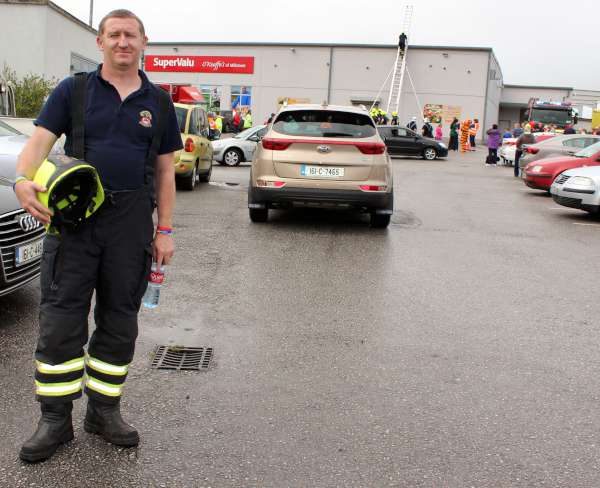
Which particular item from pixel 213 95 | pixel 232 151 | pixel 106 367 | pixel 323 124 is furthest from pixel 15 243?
pixel 213 95

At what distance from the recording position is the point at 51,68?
21.7 m

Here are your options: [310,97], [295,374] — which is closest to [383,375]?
[295,374]

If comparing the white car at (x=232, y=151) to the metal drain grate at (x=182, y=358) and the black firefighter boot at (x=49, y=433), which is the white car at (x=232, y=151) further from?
the black firefighter boot at (x=49, y=433)

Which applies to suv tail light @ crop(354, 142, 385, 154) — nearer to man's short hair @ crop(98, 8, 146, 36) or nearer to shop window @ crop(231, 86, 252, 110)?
man's short hair @ crop(98, 8, 146, 36)

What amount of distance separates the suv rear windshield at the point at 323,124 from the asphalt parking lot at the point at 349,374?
153 centimetres

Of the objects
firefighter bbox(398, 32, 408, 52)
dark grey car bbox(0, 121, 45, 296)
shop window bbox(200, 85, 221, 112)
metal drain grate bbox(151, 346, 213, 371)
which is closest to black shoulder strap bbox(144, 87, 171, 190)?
metal drain grate bbox(151, 346, 213, 371)

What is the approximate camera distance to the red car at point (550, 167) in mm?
17156

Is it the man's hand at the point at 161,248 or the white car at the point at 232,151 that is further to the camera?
the white car at the point at 232,151

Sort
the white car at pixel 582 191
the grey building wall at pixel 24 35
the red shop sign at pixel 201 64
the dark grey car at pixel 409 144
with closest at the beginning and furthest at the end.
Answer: the white car at pixel 582 191, the grey building wall at pixel 24 35, the dark grey car at pixel 409 144, the red shop sign at pixel 201 64

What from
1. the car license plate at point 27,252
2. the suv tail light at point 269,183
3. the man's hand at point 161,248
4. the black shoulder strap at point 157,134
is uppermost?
the black shoulder strap at point 157,134

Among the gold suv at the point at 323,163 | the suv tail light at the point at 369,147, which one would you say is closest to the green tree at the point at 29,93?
the gold suv at the point at 323,163

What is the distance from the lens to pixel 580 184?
1313cm

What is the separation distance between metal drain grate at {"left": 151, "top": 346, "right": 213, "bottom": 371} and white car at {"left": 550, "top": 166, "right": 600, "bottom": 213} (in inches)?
392

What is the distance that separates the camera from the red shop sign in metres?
52.1
